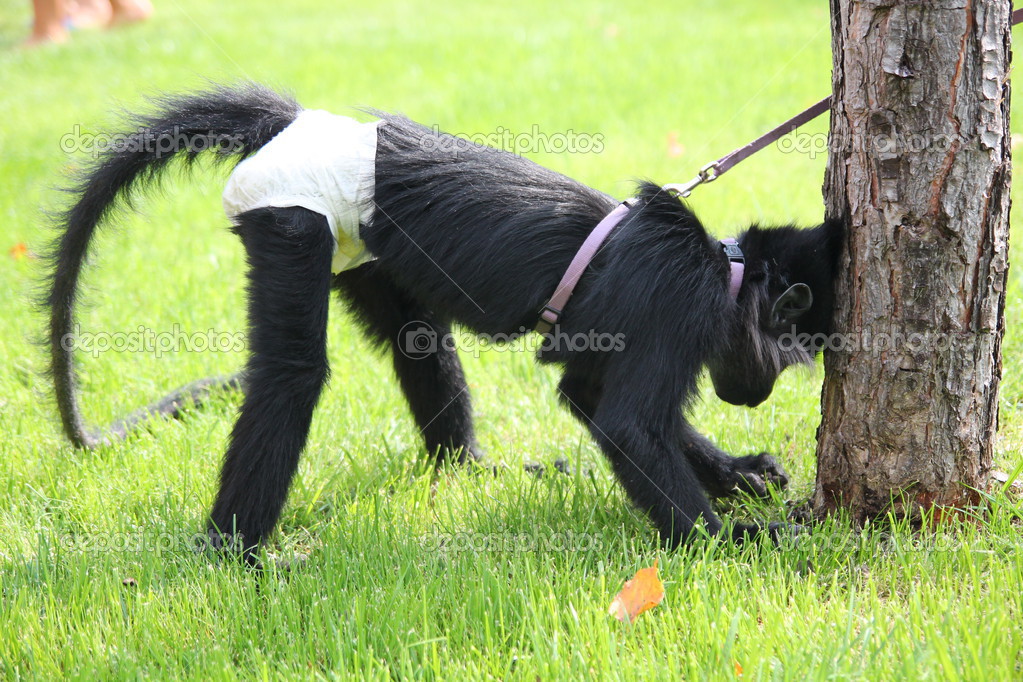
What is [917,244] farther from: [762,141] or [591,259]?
[591,259]

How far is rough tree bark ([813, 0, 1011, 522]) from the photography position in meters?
2.47

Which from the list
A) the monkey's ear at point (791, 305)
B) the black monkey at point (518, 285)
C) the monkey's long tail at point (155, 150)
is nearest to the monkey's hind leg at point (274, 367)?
the black monkey at point (518, 285)

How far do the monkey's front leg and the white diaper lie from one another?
146cm

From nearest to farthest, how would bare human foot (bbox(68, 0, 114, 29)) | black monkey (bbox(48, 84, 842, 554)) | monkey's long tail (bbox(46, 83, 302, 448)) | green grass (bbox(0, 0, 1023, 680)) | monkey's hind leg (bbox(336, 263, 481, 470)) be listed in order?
green grass (bbox(0, 0, 1023, 680))
black monkey (bbox(48, 84, 842, 554))
monkey's long tail (bbox(46, 83, 302, 448))
monkey's hind leg (bbox(336, 263, 481, 470))
bare human foot (bbox(68, 0, 114, 29))

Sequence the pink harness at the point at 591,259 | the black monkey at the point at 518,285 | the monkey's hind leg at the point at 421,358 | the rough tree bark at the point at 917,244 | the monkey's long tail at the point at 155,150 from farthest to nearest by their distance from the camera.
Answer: the monkey's hind leg at the point at 421,358 < the monkey's long tail at the point at 155,150 < the pink harness at the point at 591,259 < the black monkey at the point at 518,285 < the rough tree bark at the point at 917,244

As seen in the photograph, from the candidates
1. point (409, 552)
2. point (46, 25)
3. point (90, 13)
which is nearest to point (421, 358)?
point (409, 552)

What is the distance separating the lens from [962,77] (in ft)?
8.08

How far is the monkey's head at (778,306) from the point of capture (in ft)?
9.23

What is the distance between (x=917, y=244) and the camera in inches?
102

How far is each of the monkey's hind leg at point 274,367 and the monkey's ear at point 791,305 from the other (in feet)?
4.89

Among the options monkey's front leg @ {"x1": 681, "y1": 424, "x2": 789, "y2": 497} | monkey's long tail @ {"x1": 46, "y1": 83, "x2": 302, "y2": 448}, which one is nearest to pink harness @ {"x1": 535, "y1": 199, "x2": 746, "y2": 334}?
monkey's front leg @ {"x1": 681, "y1": 424, "x2": 789, "y2": 497}

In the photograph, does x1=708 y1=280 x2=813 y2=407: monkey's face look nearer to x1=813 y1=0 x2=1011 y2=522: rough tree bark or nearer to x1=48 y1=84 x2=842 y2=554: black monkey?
x1=48 y1=84 x2=842 y2=554: black monkey

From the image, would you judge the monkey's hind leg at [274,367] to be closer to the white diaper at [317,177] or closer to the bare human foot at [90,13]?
the white diaper at [317,177]

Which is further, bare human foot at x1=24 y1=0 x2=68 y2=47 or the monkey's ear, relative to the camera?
bare human foot at x1=24 y1=0 x2=68 y2=47
